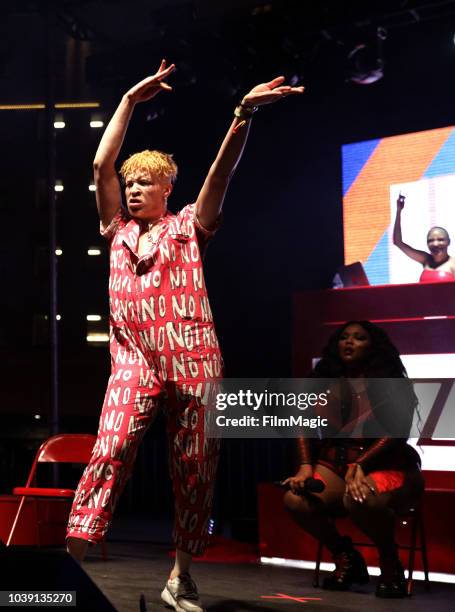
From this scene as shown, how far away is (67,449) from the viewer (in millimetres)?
4676

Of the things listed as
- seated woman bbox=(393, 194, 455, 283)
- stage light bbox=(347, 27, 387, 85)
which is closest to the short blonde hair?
seated woman bbox=(393, 194, 455, 283)

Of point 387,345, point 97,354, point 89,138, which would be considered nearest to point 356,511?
point 387,345

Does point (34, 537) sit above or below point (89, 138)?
below

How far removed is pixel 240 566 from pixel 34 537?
134 cm

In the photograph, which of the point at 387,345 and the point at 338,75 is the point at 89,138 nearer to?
the point at 338,75

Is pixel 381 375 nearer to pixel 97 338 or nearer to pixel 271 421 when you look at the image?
pixel 271 421

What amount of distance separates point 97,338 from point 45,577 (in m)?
10.2

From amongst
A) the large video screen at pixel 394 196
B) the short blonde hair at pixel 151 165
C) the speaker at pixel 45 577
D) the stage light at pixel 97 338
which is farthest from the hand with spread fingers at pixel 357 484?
the stage light at pixel 97 338

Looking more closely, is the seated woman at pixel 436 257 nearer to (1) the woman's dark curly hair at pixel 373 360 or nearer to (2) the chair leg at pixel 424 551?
(1) the woman's dark curly hair at pixel 373 360

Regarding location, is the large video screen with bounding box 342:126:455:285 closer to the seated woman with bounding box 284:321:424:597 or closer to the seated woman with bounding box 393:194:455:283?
the seated woman with bounding box 393:194:455:283

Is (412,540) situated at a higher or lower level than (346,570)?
higher

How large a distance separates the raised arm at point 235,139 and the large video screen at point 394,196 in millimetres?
3953

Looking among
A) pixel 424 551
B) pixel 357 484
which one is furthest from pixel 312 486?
pixel 424 551

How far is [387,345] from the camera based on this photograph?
3.81m
